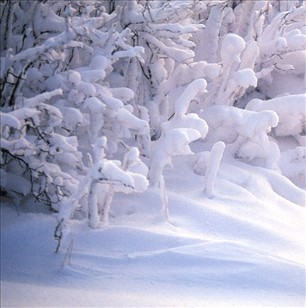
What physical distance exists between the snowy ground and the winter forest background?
0.02 metres

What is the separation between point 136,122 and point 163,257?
97cm

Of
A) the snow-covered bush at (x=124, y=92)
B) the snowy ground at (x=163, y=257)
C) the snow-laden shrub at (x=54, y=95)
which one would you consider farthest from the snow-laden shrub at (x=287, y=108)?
the snow-laden shrub at (x=54, y=95)

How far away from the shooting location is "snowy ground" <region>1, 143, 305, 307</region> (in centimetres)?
248

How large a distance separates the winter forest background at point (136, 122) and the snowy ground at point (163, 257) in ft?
0.08

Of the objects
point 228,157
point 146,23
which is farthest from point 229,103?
point 146,23

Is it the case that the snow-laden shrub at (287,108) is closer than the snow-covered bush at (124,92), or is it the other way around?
the snow-covered bush at (124,92)

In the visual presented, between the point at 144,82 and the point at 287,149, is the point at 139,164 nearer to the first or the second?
→ the point at 144,82

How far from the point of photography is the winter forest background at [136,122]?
289cm

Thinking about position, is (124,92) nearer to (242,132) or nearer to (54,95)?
(54,95)

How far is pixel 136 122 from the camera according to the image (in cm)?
340

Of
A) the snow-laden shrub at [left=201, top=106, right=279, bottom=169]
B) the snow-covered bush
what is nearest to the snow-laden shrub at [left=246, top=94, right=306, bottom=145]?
the snow-covered bush

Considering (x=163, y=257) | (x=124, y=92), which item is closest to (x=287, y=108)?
(x=124, y=92)

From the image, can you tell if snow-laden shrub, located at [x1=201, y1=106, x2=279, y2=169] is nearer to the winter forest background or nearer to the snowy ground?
the winter forest background

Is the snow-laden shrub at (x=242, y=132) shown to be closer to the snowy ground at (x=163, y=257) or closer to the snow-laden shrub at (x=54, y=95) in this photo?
the snowy ground at (x=163, y=257)
